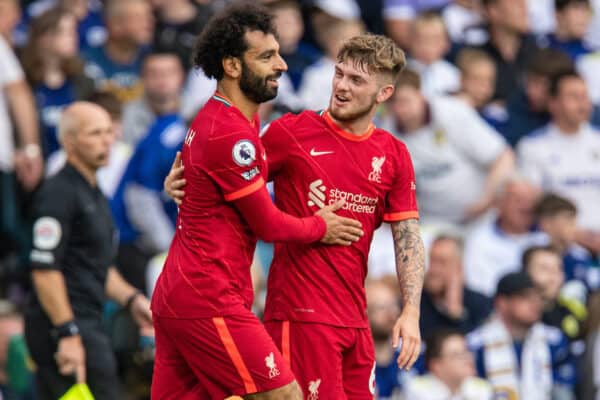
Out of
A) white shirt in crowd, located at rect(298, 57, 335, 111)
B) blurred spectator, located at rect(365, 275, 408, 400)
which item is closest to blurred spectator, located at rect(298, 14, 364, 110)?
white shirt in crowd, located at rect(298, 57, 335, 111)

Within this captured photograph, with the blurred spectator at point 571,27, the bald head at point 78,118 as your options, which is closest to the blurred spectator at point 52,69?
the bald head at point 78,118

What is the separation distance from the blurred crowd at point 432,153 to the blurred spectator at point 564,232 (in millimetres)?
12

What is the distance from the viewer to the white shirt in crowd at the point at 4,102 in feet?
31.6

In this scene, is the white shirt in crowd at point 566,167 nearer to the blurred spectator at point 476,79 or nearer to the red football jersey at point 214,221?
the blurred spectator at point 476,79

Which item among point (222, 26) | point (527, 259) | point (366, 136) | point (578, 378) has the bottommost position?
point (578, 378)

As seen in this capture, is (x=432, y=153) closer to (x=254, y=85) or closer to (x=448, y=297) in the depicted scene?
(x=448, y=297)

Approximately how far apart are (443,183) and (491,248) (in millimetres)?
644

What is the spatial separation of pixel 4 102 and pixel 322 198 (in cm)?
431

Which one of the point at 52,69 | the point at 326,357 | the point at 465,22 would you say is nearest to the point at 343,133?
the point at 326,357

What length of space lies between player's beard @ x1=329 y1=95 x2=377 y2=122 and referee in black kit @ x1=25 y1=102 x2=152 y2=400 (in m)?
1.87

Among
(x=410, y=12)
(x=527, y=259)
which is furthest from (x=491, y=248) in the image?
(x=410, y=12)

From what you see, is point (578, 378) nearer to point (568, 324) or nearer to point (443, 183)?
point (568, 324)

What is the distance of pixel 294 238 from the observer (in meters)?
5.90

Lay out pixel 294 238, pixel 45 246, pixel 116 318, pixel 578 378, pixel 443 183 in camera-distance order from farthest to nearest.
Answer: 1. pixel 443 183
2. pixel 578 378
3. pixel 116 318
4. pixel 45 246
5. pixel 294 238
